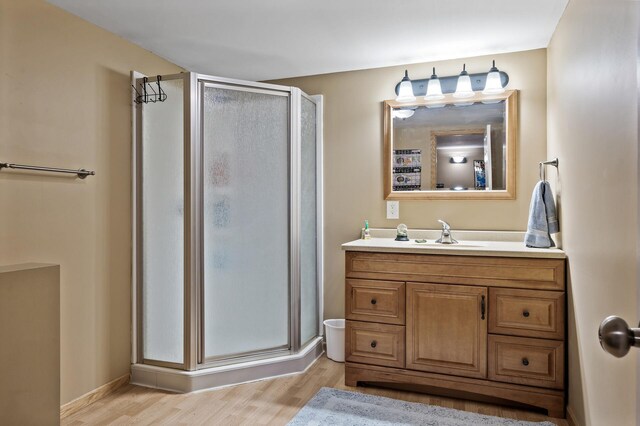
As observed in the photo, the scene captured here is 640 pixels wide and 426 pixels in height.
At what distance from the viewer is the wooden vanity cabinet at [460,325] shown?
224 centimetres

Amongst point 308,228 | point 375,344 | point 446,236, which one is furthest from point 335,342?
point 446,236

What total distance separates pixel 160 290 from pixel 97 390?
0.65m

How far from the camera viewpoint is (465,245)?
8.81ft

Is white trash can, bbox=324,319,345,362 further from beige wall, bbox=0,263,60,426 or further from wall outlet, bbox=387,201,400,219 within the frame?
beige wall, bbox=0,263,60,426

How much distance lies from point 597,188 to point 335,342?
2031 mm

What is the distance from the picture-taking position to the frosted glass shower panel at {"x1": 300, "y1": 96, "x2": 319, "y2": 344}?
3018 mm

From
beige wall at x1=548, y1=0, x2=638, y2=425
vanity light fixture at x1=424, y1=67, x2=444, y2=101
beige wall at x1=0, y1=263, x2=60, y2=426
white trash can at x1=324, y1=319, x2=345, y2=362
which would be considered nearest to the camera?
beige wall at x1=548, y1=0, x2=638, y2=425

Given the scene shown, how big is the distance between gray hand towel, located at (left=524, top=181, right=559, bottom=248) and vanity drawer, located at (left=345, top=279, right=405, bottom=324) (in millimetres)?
817

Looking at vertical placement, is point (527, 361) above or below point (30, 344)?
below

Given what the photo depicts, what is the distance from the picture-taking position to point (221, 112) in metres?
2.66

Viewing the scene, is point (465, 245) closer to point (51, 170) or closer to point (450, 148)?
Answer: point (450, 148)

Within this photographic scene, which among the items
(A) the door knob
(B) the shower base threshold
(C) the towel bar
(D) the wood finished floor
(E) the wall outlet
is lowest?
(D) the wood finished floor

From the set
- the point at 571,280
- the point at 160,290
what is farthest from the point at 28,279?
the point at 571,280

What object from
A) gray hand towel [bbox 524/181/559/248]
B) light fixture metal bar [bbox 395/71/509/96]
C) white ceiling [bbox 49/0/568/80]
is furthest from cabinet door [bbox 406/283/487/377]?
white ceiling [bbox 49/0/568/80]
